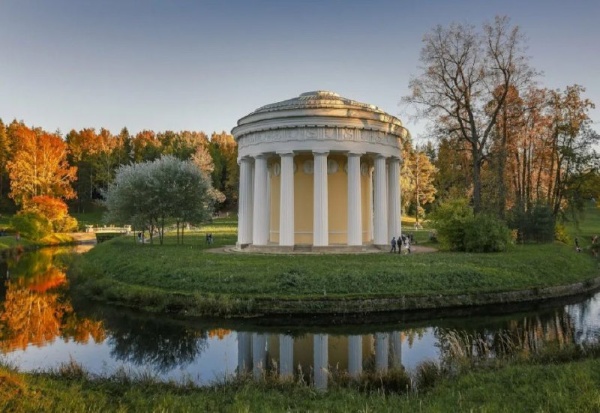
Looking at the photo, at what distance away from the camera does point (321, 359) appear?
12.4 m

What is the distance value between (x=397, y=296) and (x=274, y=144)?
1394 centimetres

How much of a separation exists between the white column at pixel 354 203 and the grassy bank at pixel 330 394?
18.0m

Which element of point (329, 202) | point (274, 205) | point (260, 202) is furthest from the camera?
point (274, 205)

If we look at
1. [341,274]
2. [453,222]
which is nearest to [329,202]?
[453,222]

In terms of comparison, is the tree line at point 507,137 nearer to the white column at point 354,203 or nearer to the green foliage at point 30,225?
the white column at point 354,203

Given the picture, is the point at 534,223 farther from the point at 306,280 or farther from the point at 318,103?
the point at 306,280

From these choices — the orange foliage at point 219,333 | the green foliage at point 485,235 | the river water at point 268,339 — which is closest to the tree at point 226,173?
the green foliage at point 485,235

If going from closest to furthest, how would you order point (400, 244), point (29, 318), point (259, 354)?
point (259, 354) < point (29, 318) < point (400, 244)

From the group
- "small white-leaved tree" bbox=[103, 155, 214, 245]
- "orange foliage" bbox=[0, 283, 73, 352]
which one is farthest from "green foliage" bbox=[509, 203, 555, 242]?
"orange foliage" bbox=[0, 283, 73, 352]

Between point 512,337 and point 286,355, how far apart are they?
7.31 metres

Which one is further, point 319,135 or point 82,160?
point 82,160

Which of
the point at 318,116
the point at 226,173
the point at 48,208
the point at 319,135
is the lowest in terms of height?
the point at 48,208

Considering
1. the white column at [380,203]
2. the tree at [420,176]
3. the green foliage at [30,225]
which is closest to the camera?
the white column at [380,203]

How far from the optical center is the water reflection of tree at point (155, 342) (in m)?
12.6
